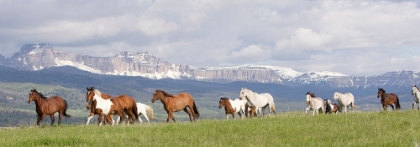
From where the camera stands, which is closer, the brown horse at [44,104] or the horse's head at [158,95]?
the brown horse at [44,104]

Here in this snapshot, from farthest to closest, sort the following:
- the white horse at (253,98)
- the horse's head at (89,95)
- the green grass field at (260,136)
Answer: the white horse at (253,98), the horse's head at (89,95), the green grass field at (260,136)

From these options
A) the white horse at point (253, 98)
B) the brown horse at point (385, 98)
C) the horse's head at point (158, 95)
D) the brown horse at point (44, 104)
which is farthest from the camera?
the brown horse at point (385, 98)

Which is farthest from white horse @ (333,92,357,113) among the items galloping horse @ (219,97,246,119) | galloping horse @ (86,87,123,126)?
galloping horse @ (86,87,123,126)

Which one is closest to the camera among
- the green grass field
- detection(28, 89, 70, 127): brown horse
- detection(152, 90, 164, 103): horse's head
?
the green grass field

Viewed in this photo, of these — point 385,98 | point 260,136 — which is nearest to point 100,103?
point 260,136

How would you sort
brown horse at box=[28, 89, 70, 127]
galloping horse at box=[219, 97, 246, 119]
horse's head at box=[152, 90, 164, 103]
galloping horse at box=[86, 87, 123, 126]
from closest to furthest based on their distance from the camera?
galloping horse at box=[86, 87, 123, 126]
brown horse at box=[28, 89, 70, 127]
horse's head at box=[152, 90, 164, 103]
galloping horse at box=[219, 97, 246, 119]

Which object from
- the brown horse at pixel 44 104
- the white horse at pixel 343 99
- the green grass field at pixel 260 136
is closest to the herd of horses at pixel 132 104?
the brown horse at pixel 44 104

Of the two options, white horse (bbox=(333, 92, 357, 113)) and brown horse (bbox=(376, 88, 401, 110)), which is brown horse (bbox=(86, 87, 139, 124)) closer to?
brown horse (bbox=(376, 88, 401, 110))

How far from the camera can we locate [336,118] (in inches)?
894

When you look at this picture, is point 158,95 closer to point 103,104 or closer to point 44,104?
point 103,104

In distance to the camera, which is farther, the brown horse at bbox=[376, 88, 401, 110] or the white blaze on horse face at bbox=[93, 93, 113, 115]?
the brown horse at bbox=[376, 88, 401, 110]

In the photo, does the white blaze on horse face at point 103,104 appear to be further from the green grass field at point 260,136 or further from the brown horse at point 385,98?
the brown horse at point 385,98

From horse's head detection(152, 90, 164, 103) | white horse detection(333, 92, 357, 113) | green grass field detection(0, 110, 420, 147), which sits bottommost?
green grass field detection(0, 110, 420, 147)

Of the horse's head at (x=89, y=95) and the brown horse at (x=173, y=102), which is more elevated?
the horse's head at (x=89, y=95)
